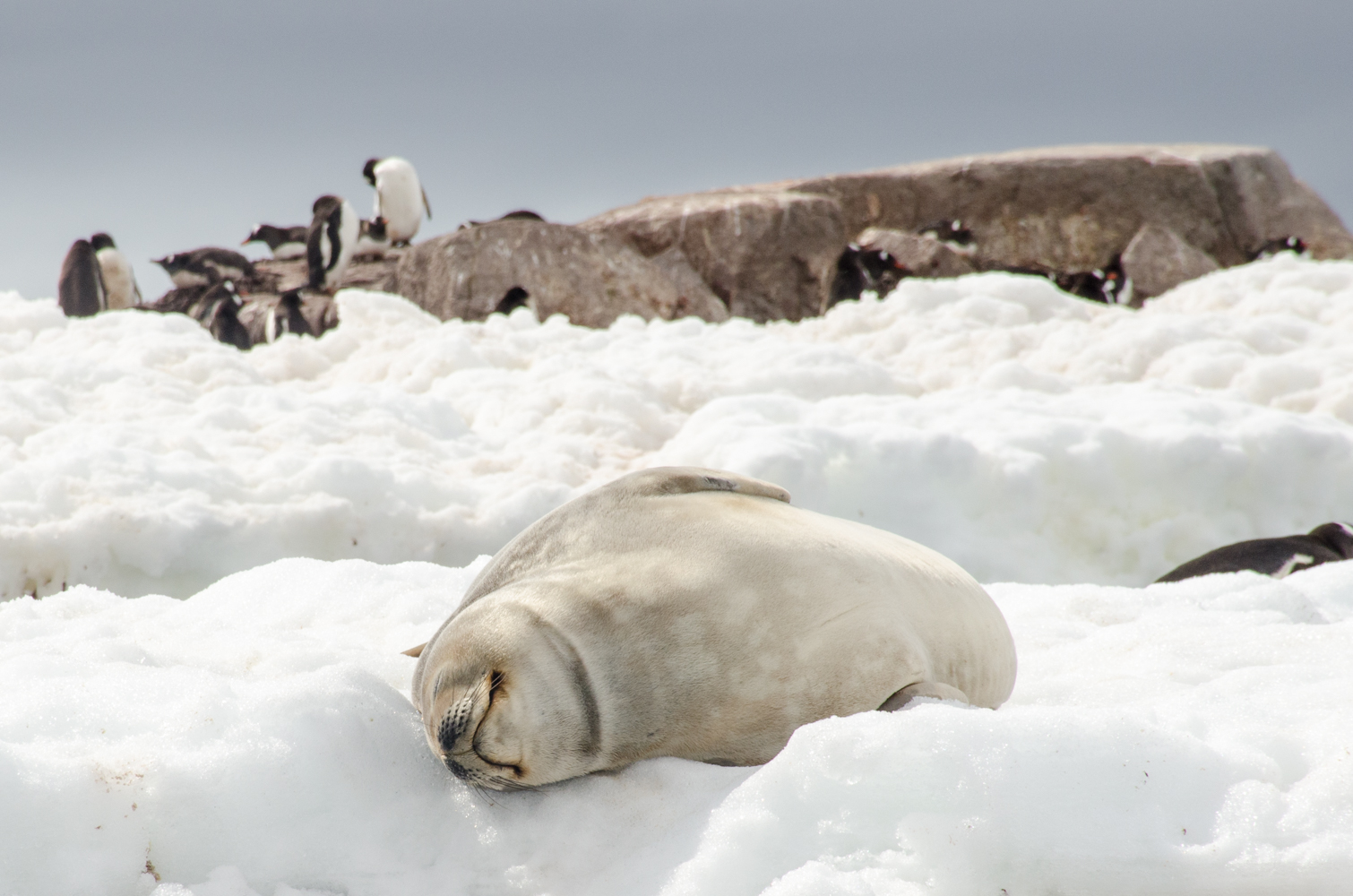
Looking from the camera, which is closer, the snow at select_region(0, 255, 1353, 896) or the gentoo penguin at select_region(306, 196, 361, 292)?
the snow at select_region(0, 255, 1353, 896)

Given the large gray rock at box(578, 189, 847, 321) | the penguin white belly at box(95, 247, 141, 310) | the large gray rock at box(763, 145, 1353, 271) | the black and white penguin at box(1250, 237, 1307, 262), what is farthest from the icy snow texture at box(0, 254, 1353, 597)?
the large gray rock at box(763, 145, 1353, 271)

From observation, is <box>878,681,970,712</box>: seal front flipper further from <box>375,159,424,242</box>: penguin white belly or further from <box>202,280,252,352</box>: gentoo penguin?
<box>375,159,424,242</box>: penguin white belly

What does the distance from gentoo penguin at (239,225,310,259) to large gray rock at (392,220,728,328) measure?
6.76 metres

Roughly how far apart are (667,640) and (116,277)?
15111 mm

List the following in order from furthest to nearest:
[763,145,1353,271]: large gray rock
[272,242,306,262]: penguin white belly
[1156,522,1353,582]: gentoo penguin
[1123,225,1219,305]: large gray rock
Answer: [272,242,306,262]: penguin white belly, [763,145,1353,271]: large gray rock, [1123,225,1219,305]: large gray rock, [1156,522,1353,582]: gentoo penguin

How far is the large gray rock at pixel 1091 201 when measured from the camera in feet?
55.5

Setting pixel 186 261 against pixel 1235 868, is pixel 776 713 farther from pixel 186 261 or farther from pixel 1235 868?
pixel 186 261

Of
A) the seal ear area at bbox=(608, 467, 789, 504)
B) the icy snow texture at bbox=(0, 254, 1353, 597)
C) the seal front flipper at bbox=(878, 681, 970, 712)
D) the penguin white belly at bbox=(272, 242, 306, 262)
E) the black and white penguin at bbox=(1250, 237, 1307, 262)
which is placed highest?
the seal ear area at bbox=(608, 467, 789, 504)

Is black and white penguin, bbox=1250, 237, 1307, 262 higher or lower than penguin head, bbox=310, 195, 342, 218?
lower

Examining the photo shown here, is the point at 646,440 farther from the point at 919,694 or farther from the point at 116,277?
the point at 116,277

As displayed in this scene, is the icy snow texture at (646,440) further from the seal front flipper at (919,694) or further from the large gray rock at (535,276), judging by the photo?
the large gray rock at (535,276)

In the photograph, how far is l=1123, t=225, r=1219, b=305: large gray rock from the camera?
48.3 ft

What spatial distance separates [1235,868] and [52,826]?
1.61 meters

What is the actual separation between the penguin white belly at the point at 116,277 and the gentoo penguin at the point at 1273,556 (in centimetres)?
1395
